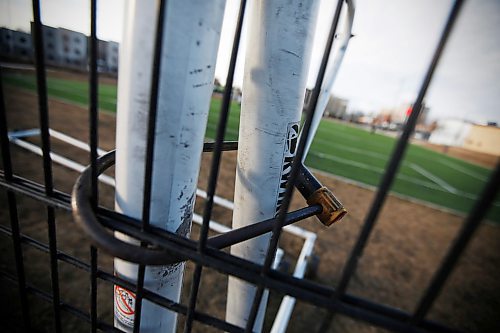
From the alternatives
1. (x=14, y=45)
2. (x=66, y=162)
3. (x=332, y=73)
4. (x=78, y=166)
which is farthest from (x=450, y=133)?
(x=14, y=45)

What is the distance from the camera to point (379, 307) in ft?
2.61

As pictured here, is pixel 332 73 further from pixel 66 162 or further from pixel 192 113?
pixel 66 162

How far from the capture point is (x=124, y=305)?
1.30 metres

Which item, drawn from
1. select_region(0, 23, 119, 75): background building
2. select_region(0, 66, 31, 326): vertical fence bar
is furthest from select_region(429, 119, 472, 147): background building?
select_region(0, 23, 119, 75): background building

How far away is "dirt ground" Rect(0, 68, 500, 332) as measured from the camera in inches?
118

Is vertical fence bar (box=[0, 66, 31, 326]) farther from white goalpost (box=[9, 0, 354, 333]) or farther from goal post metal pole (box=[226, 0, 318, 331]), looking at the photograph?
goal post metal pole (box=[226, 0, 318, 331])

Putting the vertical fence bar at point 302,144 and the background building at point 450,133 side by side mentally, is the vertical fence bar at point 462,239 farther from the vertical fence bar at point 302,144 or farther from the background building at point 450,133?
the background building at point 450,133

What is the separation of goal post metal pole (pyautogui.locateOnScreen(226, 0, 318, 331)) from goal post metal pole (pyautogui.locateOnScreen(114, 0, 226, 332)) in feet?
1.33

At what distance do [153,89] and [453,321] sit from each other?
4.96m

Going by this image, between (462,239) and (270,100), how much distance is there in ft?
3.21

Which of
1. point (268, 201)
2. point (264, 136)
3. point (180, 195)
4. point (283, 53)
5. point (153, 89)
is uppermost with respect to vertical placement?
point (283, 53)

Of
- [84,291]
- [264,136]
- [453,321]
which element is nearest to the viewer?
[264,136]

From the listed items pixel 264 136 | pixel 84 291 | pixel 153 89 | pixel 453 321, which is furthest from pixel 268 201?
pixel 453 321

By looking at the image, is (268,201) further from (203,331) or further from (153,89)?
(203,331)
